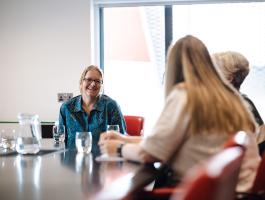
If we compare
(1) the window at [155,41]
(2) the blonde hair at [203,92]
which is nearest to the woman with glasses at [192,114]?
(2) the blonde hair at [203,92]

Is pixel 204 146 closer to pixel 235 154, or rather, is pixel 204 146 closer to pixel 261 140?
pixel 235 154

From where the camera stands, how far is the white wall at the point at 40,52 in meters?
4.45

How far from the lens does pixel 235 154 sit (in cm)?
100

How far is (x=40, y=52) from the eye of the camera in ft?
→ 14.9

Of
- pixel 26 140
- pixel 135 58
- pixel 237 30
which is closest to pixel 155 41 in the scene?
pixel 135 58

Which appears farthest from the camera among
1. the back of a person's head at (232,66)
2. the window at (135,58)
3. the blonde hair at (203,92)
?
the window at (135,58)

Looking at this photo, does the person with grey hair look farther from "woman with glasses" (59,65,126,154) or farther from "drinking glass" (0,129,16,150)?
"drinking glass" (0,129,16,150)

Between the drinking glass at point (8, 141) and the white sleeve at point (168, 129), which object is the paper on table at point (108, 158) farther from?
the drinking glass at point (8, 141)

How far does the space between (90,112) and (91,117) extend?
1.6 inches

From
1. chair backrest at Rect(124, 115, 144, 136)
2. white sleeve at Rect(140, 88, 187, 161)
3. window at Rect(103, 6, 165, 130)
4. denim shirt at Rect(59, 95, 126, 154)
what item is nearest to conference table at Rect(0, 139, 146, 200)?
white sleeve at Rect(140, 88, 187, 161)

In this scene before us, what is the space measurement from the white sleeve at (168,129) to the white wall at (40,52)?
2.96 metres

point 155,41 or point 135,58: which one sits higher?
point 155,41

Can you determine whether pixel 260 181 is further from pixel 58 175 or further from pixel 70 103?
pixel 70 103

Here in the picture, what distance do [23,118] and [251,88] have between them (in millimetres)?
2842
